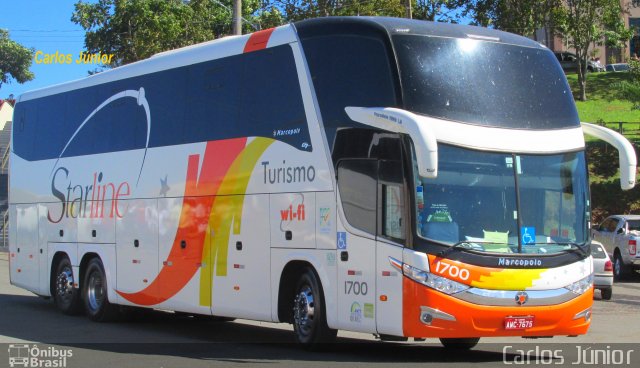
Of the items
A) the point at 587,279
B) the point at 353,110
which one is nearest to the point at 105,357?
the point at 353,110

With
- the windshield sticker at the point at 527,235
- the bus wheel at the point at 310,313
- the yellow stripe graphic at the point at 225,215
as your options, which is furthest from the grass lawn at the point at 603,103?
the windshield sticker at the point at 527,235

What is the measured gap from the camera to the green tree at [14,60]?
108 meters

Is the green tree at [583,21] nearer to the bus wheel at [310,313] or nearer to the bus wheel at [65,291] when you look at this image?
the bus wheel at [65,291]

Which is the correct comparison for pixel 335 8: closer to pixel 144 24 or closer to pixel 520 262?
pixel 144 24

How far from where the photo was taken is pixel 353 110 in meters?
12.0

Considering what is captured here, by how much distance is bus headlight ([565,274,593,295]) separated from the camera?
11.8 meters

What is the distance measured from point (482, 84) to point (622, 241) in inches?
697

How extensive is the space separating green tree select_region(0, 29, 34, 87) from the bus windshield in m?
103

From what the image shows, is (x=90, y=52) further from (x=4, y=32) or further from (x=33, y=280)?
(x=4, y=32)

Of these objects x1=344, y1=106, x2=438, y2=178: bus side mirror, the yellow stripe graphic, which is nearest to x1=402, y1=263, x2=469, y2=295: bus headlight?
x1=344, y1=106, x2=438, y2=178: bus side mirror

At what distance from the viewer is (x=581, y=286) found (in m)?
11.9

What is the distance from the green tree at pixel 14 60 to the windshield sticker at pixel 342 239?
10193 cm

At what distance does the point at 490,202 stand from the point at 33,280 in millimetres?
11696

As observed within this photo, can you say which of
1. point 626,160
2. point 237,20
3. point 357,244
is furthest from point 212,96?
point 237,20
